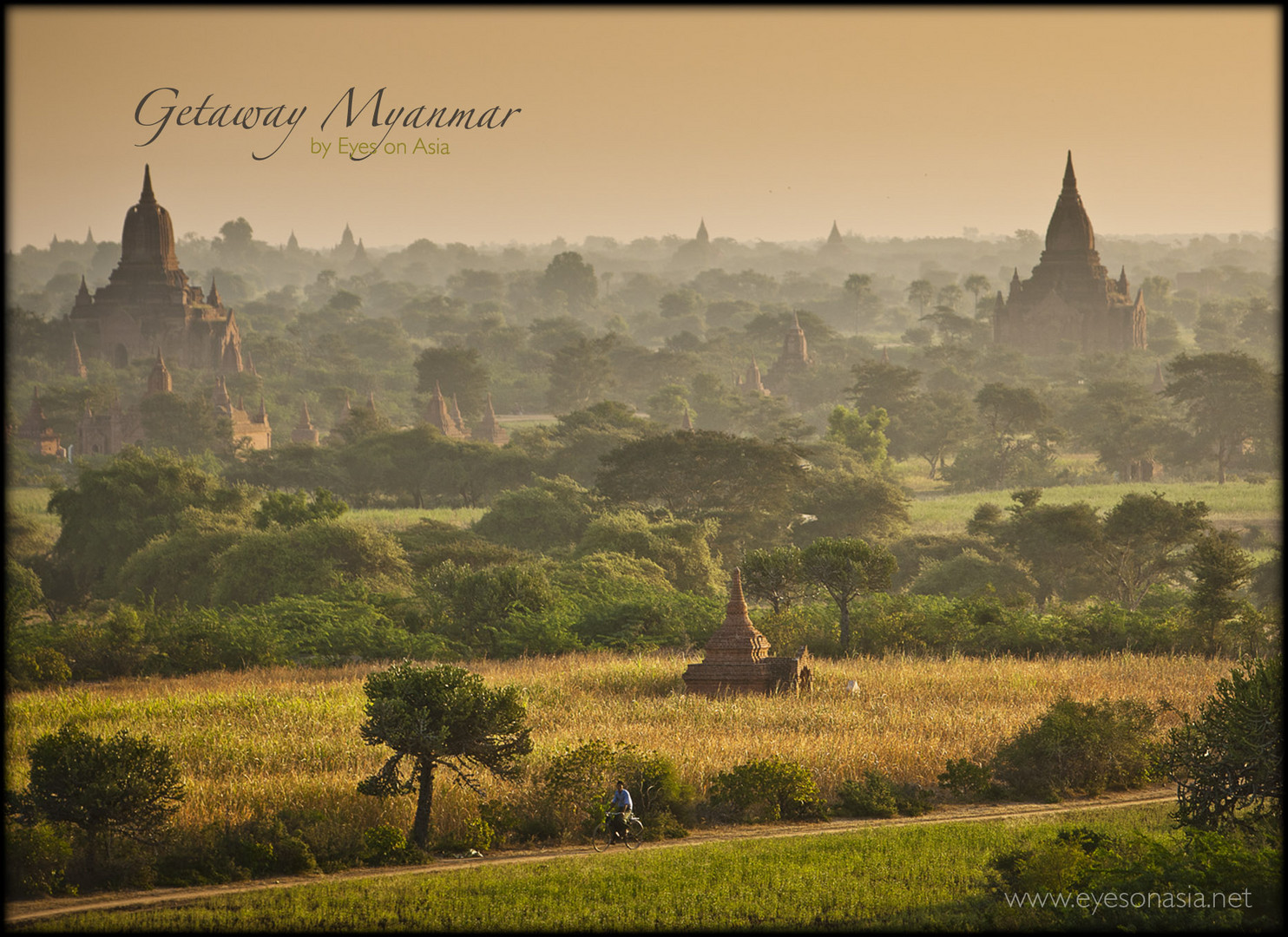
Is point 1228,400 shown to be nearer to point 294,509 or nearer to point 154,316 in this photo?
point 294,509

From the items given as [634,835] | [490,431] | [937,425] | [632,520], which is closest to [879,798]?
[634,835]

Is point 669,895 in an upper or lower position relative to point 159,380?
lower

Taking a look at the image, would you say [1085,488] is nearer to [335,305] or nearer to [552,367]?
[552,367]

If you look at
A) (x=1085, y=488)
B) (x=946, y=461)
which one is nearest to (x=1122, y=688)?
(x=1085, y=488)

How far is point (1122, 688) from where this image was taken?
2559cm

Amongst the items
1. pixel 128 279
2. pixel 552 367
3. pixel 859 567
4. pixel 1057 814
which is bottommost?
pixel 1057 814

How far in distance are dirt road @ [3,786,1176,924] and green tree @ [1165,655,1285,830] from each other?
2506 mm

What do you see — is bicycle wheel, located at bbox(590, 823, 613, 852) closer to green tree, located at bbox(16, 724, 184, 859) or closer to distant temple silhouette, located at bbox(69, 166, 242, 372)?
green tree, located at bbox(16, 724, 184, 859)

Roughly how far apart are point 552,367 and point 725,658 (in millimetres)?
84350

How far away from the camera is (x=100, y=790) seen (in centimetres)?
1631

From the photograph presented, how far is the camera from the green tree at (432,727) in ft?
57.6

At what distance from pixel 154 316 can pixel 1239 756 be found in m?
101

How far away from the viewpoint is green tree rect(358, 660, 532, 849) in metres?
17.6

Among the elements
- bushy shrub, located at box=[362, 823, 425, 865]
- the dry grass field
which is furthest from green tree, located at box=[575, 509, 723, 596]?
bushy shrub, located at box=[362, 823, 425, 865]
